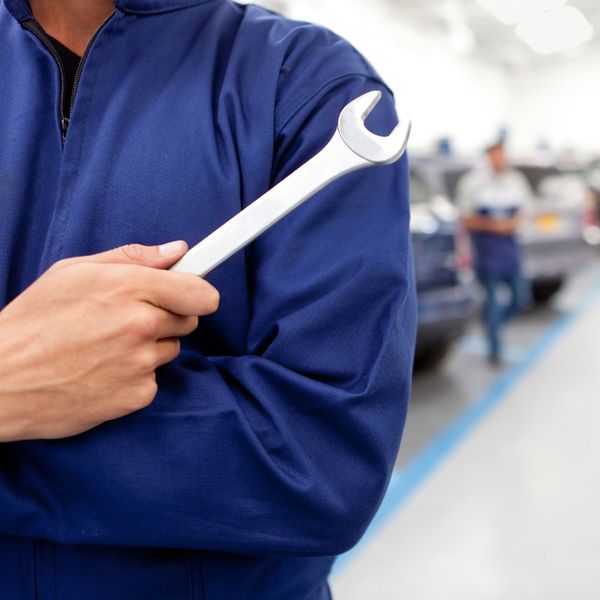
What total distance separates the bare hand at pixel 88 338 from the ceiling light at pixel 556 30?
11288 millimetres

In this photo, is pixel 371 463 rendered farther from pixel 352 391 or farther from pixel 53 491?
pixel 53 491

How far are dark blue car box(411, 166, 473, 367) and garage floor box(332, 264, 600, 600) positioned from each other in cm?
41

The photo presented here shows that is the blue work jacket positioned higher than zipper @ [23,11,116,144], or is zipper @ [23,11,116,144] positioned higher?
zipper @ [23,11,116,144]

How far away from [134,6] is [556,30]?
13.4m

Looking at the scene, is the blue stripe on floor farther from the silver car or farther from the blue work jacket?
the blue work jacket

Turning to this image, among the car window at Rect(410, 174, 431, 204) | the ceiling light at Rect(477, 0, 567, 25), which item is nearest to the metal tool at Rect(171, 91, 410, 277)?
the car window at Rect(410, 174, 431, 204)

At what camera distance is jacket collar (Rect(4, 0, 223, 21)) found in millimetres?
660

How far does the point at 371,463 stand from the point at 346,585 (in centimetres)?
178

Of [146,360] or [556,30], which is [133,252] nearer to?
[146,360]

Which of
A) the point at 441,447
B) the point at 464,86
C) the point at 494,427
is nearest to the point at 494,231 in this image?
the point at 494,427

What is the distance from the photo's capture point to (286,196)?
0.54 meters

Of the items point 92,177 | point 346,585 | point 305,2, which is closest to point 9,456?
point 92,177

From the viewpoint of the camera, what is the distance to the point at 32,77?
27.6 inches

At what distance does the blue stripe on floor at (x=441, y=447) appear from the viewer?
2.54 meters
